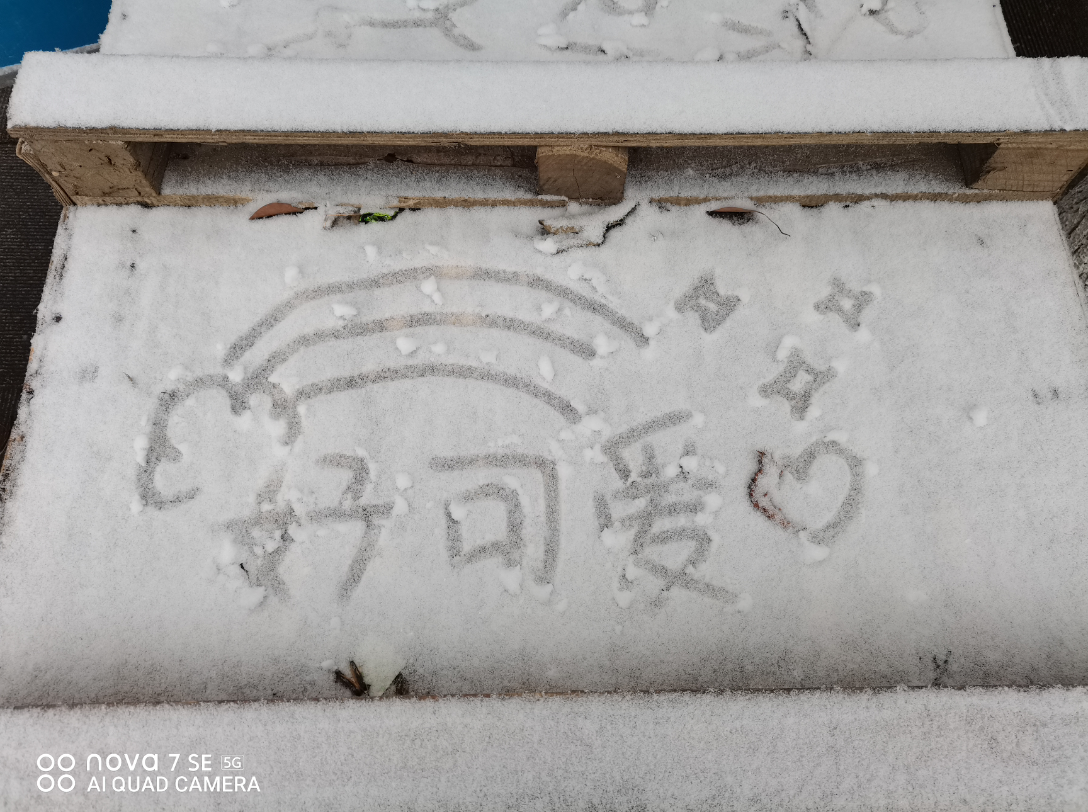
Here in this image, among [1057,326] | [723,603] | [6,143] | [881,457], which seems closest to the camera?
[723,603]

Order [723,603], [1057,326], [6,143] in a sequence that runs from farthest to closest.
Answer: [6,143] < [1057,326] < [723,603]

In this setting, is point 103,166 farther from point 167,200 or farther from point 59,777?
point 59,777

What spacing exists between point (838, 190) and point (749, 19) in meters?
0.59

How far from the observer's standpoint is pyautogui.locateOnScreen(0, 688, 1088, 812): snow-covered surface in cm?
149

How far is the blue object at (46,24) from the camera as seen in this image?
2.39 m

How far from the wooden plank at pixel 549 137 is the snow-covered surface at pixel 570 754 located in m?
1.35

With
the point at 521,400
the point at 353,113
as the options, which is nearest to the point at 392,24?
the point at 353,113

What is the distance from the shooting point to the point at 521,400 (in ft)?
6.31

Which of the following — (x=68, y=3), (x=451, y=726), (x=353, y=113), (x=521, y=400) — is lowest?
(x=451, y=726)

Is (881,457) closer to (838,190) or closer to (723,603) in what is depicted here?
(723,603)

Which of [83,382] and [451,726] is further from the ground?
[83,382]

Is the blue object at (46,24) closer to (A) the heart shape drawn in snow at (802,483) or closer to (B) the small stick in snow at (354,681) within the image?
(B) the small stick in snow at (354,681)

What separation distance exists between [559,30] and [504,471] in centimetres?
131

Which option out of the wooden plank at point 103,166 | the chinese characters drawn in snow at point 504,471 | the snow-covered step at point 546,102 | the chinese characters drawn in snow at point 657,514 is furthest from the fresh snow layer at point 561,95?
the chinese characters drawn in snow at point 657,514
